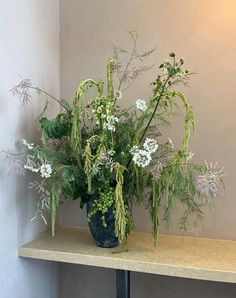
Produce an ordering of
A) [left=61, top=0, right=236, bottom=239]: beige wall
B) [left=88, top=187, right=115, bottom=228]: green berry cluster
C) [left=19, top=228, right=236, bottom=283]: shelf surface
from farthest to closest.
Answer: [left=61, top=0, right=236, bottom=239]: beige wall < [left=88, top=187, right=115, bottom=228]: green berry cluster < [left=19, top=228, right=236, bottom=283]: shelf surface

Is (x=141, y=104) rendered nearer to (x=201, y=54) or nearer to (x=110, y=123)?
(x=110, y=123)

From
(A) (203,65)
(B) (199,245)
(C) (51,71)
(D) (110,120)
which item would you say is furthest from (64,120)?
(B) (199,245)

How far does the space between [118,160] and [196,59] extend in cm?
65

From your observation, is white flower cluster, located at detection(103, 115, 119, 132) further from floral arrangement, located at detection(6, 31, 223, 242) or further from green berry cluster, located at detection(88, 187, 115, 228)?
green berry cluster, located at detection(88, 187, 115, 228)

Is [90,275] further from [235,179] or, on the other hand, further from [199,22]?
[199,22]

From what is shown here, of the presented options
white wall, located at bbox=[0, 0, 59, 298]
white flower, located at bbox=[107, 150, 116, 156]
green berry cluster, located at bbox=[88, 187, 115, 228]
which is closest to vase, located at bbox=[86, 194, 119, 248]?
green berry cluster, located at bbox=[88, 187, 115, 228]

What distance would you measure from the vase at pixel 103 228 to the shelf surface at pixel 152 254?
0.03 meters

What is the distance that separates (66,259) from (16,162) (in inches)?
17.8

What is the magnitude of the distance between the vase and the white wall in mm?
342

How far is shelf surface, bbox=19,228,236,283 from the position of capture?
4.14 feet

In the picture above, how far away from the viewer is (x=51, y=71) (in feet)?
5.87

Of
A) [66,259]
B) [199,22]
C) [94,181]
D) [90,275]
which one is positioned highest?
[199,22]

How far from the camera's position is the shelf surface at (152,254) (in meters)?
1.26

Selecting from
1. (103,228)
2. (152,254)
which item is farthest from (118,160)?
(152,254)
